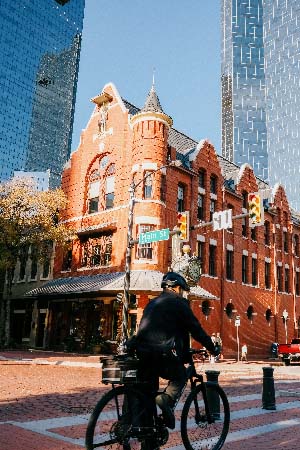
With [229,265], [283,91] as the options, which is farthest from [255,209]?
[283,91]

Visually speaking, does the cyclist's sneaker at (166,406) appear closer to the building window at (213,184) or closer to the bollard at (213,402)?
the bollard at (213,402)

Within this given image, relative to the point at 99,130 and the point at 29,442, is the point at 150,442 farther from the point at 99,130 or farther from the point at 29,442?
the point at 99,130

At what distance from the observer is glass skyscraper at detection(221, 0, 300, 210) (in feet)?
486

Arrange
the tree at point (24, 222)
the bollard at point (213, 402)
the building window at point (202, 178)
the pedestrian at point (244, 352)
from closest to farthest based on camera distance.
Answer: the bollard at point (213, 402) → the tree at point (24, 222) → the pedestrian at point (244, 352) → the building window at point (202, 178)

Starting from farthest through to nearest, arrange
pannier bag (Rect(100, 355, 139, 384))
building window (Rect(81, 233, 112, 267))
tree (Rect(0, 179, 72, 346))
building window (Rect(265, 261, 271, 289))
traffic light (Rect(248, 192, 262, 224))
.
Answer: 1. building window (Rect(265, 261, 271, 289))
2. building window (Rect(81, 233, 112, 267))
3. tree (Rect(0, 179, 72, 346))
4. traffic light (Rect(248, 192, 262, 224))
5. pannier bag (Rect(100, 355, 139, 384))

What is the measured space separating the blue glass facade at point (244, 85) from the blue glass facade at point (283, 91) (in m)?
3.07

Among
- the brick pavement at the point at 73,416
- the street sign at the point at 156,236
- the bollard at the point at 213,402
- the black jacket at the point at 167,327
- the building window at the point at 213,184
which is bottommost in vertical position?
the brick pavement at the point at 73,416

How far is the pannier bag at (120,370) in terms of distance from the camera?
172 inches

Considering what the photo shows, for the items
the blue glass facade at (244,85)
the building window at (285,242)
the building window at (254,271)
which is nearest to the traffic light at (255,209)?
the building window at (254,271)

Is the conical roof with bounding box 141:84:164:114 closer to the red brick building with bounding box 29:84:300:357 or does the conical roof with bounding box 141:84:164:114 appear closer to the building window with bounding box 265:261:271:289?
the red brick building with bounding box 29:84:300:357

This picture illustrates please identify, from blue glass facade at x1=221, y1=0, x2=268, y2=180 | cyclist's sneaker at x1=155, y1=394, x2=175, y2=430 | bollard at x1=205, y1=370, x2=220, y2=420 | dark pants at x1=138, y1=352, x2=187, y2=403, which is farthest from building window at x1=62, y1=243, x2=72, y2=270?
blue glass facade at x1=221, y1=0, x2=268, y2=180

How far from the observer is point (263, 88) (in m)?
162

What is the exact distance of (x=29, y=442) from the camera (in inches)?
215

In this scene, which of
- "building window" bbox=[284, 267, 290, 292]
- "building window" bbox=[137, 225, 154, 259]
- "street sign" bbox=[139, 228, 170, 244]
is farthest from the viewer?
"building window" bbox=[284, 267, 290, 292]
